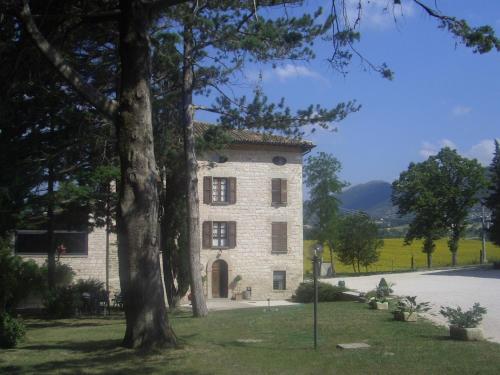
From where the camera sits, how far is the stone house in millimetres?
35594

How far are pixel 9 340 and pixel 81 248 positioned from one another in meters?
20.0

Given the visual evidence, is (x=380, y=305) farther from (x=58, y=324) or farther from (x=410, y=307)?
(x=58, y=324)

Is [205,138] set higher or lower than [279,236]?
higher

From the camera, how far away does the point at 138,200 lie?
9.80 meters

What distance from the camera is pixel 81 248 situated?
30.2m

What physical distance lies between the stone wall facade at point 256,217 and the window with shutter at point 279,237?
23cm

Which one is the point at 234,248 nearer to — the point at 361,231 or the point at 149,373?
the point at 361,231

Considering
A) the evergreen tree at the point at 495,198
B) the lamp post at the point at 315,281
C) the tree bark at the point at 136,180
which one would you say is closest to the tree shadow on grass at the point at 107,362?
the tree bark at the point at 136,180

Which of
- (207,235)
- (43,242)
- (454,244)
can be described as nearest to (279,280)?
(207,235)

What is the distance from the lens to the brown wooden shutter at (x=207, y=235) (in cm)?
3553

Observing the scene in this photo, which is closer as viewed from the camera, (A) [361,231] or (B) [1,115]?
(B) [1,115]

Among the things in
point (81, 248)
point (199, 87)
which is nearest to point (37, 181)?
point (199, 87)

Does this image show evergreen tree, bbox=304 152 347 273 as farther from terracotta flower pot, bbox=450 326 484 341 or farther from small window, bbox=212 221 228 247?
terracotta flower pot, bbox=450 326 484 341

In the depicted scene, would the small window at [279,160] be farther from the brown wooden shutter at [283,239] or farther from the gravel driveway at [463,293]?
the gravel driveway at [463,293]
